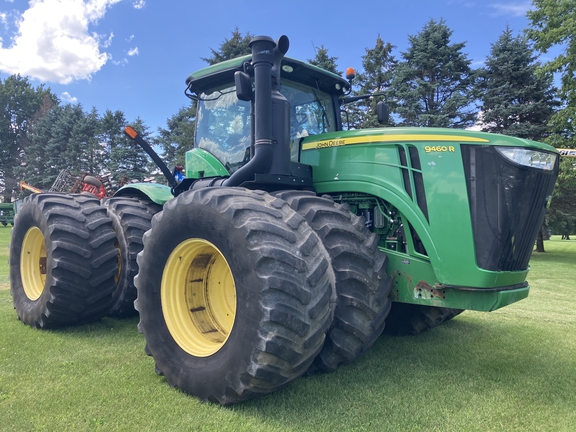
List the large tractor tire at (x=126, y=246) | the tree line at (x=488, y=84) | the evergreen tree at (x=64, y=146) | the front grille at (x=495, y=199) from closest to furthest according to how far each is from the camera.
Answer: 1. the front grille at (x=495, y=199)
2. the large tractor tire at (x=126, y=246)
3. the tree line at (x=488, y=84)
4. the evergreen tree at (x=64, y=146)

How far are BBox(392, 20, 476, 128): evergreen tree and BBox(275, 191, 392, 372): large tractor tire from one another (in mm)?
16170

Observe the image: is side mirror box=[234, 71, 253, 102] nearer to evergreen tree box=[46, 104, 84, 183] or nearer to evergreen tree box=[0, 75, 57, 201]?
evergreen tree box=[46, 104, 84, 183]

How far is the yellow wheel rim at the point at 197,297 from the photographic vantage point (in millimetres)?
3439

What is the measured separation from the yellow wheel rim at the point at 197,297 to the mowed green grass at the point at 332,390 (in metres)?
0.41

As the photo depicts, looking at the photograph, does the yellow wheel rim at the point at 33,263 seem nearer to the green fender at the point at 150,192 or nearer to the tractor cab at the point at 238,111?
the green fender at the point at 150,192

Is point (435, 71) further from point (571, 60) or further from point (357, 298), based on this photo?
point (357, 298)

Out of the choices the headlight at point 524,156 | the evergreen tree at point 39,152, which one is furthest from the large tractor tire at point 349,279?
the evergreen tree at point 39,152

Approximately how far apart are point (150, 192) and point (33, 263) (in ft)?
5.84

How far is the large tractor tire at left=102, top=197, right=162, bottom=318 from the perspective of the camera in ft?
16.1

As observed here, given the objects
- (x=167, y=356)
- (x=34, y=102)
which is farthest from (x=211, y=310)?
(x=34, y=102)

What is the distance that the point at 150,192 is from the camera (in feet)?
18.0

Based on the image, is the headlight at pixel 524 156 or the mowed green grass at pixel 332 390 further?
the headlight at pixel 524 156

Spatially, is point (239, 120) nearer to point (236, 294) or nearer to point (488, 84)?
point (236, 294)

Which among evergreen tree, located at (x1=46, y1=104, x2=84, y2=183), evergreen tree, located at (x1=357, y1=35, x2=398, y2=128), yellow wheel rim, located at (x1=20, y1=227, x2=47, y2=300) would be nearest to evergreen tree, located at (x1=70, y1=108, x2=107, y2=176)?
evergreen tree, located at (x1=46, y1=104, x2=84, y2=183)
